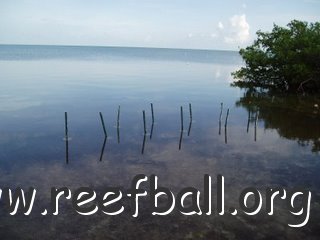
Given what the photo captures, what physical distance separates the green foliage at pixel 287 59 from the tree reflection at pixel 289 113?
3549mm

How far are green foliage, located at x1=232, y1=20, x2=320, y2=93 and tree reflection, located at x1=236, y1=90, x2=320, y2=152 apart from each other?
355cm

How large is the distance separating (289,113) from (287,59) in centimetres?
1251

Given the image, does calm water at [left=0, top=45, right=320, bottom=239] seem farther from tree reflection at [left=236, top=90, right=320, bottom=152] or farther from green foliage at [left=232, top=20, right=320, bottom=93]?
green foliage at [left=232, top=20, right=320, bottom=93]

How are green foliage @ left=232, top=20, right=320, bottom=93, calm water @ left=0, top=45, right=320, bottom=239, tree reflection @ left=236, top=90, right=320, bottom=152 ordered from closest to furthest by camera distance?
calm water @ left=0, top=45, right=320, bottom=239 → tree reflection @ left=236, top=90, right=320, bottom=152 → green foliage @ left=232, top=20, right=320, bottom=93

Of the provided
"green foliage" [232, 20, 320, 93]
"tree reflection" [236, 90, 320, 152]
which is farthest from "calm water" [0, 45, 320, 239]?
"green foliage" [232, 20, 320, 93]

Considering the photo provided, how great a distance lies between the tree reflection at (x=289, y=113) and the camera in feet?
88.7

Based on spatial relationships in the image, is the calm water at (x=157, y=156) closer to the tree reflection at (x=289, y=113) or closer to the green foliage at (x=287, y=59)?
the tree reflection at (x=289, y=113)

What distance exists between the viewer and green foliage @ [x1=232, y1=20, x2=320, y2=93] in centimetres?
4275

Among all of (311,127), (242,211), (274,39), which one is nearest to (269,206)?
(242,211)

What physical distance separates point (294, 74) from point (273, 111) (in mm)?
12438

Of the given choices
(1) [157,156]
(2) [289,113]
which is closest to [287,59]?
(2) [289,113]

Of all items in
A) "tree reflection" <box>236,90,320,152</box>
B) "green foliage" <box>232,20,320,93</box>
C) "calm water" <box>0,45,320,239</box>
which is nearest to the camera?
"calm water" <box>0,45,320,239</box>

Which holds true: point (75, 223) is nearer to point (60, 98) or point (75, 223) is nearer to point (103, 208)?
point (103, 208)

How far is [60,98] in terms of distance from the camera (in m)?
41.5
